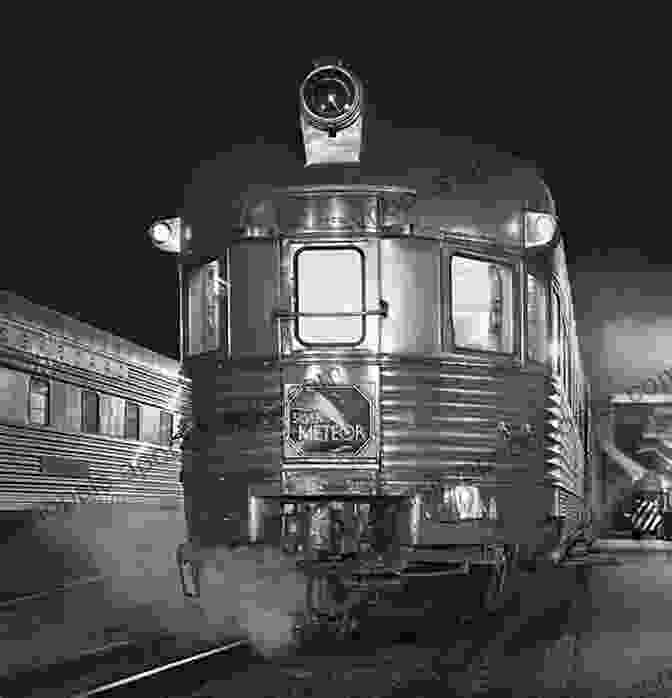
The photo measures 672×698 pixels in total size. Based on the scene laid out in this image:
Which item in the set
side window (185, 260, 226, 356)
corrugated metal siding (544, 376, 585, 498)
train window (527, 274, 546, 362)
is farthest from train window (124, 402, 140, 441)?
train window (527, 274, 546, 362)

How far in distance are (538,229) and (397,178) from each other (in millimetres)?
1057

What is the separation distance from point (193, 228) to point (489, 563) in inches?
119

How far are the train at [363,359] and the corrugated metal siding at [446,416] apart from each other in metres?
0.01

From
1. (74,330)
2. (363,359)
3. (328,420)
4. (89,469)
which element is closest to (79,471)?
(89,469)

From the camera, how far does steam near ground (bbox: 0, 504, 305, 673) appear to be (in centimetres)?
932

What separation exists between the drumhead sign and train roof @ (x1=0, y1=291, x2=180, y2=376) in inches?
253

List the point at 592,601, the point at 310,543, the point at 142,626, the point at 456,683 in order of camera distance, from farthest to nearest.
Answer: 1. the point at 592,601
2. the point at 142,626
3. the point at 310,543
4. the point at 456,683

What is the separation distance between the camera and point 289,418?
363 inches

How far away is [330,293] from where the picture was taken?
30.4ft

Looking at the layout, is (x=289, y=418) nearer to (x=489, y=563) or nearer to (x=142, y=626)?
(x=489, y=563)

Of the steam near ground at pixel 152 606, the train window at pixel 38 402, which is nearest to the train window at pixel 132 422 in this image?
the steam near ground at pixel 152 606

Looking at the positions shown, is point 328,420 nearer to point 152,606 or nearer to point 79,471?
point 152,606

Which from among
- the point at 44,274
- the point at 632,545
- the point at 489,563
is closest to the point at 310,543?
the point at 489,563

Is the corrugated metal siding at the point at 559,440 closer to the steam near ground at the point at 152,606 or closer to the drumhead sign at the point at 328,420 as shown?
the drumhead sign at the point at 328,420
